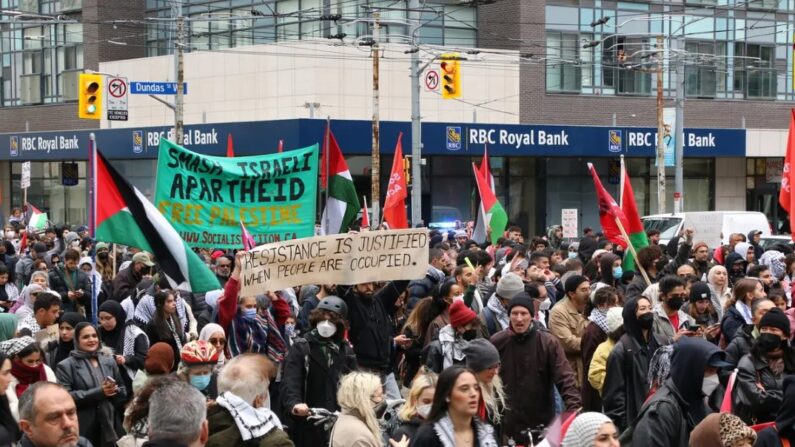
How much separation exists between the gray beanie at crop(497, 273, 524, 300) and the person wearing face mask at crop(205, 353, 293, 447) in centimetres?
410

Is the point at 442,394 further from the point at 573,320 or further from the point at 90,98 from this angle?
the point at 90,98

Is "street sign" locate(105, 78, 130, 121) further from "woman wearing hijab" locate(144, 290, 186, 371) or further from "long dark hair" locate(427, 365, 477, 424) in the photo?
"long dark hair" locate(427, 365, 477, 424)

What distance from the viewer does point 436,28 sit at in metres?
40.0

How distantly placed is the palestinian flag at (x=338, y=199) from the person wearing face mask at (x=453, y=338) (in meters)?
4.72

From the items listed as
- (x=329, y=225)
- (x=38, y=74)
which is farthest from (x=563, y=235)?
(x=38, y=74)

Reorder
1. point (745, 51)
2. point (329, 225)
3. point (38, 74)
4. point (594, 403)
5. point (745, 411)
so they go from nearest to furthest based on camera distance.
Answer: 1. point (745, 411)
2. point (594, 403)
3. point (329, 225)
4. point (745, 51)
5. point (38, 74)

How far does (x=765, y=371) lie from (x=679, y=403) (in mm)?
1384

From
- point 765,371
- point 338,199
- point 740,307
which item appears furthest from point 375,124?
point 765,371

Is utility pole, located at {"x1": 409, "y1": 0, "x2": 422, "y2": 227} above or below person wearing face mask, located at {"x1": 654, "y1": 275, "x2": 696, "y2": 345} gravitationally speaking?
above

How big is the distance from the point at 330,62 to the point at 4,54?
19948 millimetres

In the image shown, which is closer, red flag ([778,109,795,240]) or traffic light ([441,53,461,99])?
red flag ([778,109,795,240])

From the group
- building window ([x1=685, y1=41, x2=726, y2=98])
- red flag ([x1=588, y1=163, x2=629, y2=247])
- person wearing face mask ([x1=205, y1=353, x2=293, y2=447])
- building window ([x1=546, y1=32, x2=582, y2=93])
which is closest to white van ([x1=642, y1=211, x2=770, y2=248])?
red flag ([x1=588, y1=163, x2=629, y2=247])

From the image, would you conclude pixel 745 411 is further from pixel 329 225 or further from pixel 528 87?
pixel 528 87

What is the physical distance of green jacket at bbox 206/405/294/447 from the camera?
588 centimetres
